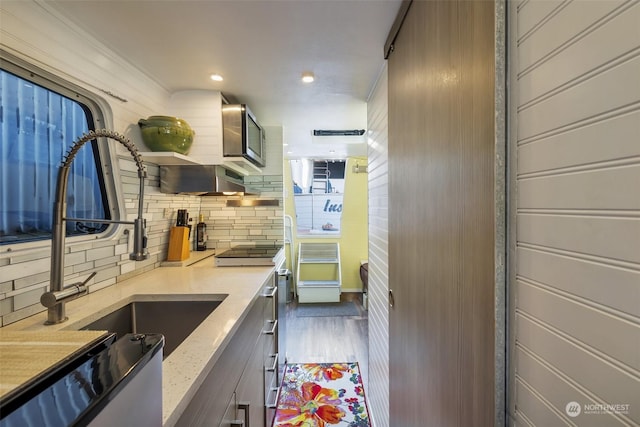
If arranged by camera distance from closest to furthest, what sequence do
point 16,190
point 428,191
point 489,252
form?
point 489,252, point 428,191, point 16,190

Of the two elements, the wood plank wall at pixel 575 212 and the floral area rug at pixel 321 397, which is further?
the floral area rug at pixel 321 397

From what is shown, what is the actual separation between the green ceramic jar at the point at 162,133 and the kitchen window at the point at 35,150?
0.85 ft

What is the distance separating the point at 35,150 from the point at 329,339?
287 cm

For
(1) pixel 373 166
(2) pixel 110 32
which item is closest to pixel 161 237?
(2) pixel 110 32

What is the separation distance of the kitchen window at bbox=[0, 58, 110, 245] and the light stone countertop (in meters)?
0.33

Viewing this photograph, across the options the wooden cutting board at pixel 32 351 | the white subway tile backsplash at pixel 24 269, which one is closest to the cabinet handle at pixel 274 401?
the white subway tile backsplash at pixel 24 269

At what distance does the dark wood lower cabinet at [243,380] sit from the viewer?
788 mm

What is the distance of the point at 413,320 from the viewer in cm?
108

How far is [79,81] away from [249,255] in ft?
4.30

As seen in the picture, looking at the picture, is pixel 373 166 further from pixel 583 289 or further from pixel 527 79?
pixel 583 289

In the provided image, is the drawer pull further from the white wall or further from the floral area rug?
the floral area rug

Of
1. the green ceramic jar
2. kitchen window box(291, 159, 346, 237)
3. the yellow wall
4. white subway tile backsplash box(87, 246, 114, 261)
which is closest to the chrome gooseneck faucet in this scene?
white subway tile backsplash box(87, 246, 114, 261)

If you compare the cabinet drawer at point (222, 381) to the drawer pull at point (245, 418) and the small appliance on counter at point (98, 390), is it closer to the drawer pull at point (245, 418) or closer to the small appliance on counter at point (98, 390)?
the drawer pull at point (245, 418)

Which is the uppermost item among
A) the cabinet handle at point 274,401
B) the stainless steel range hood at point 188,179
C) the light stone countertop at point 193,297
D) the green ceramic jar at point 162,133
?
the green ceramic jar at point 162,133
